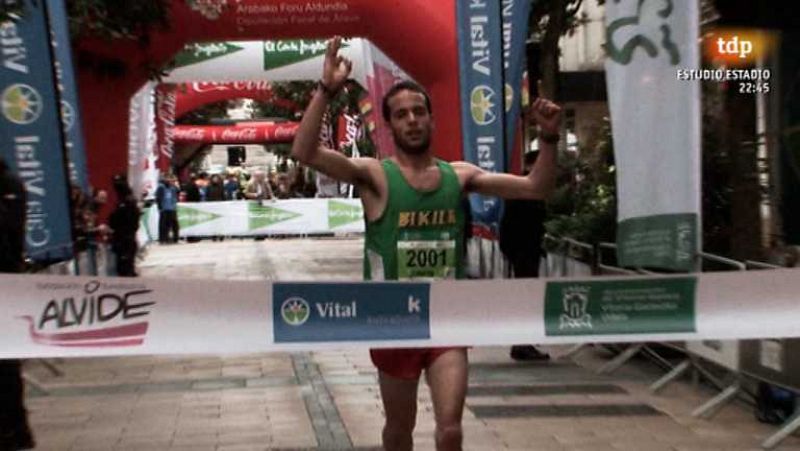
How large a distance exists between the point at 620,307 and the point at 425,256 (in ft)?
5.41

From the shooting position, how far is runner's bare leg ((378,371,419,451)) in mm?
5309

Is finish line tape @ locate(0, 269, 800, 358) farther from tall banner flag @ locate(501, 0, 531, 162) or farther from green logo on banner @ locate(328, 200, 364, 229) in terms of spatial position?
green logo on banner @ locate(328, 200, 364, 229)

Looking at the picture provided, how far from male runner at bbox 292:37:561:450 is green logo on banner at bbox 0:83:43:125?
199 inches

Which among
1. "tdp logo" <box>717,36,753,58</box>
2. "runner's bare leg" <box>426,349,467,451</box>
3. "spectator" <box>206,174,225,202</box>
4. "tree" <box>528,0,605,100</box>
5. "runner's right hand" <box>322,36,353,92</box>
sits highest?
"tree" <box>528,0,605,100</box>

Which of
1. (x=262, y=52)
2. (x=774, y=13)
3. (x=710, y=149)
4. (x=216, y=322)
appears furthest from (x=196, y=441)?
(x=262, y=52)

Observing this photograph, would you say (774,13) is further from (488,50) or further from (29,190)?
(29,190)

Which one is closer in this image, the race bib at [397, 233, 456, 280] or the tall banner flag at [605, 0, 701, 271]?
the race bib at [397, 233, 456, 280]

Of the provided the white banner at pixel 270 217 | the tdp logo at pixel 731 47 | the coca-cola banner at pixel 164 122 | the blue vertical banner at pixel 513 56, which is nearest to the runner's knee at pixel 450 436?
the tdp logo at pixel 731 47

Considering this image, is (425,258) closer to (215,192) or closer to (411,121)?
(411,121)

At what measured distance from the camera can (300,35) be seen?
17.8 meters

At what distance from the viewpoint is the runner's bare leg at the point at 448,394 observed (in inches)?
197

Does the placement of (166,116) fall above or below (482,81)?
above

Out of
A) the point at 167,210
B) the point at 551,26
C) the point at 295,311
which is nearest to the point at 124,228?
the point at 551,26

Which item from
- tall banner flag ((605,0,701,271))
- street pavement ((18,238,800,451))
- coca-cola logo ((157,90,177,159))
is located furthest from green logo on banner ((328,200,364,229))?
tall banner flag ((605,0,701,271))
